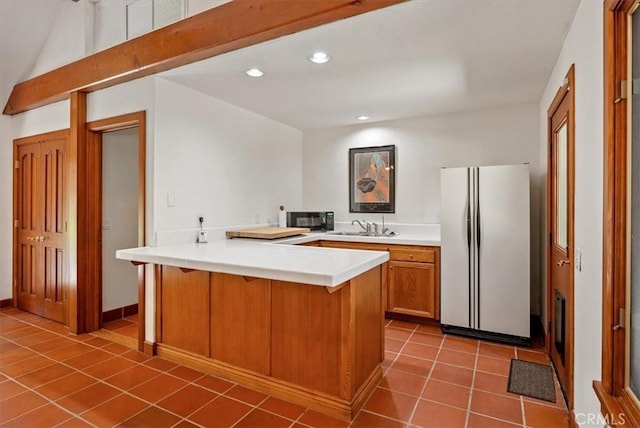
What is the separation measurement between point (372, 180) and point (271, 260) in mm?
2769

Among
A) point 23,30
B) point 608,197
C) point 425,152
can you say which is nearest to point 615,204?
point 608,197

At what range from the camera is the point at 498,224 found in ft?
11.0

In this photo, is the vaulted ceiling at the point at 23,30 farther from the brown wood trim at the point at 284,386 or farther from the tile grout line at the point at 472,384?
the tile grout line at the point at 472,384

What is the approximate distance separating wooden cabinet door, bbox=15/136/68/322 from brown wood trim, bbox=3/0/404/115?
0.69 metres

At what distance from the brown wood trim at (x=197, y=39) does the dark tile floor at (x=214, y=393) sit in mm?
2380

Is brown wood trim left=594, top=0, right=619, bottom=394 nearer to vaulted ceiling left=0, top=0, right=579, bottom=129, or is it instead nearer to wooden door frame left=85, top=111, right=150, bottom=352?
vaulted ceiling left=0, top=0, right=579, bottom=129

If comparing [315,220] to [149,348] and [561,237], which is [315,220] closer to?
[149,348]

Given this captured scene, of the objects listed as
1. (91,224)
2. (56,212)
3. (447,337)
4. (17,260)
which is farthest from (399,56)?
(17,260)

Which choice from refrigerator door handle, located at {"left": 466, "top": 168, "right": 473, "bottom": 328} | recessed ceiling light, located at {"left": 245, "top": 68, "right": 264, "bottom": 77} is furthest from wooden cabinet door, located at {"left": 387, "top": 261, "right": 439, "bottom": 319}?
recessed ceiling light, located at {"left": 245, "top": 68, "right": 264, "bottom": 77}

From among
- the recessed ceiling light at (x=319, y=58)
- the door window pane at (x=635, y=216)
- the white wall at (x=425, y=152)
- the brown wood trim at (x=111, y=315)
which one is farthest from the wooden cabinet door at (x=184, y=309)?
the white wall at (x=425, y=152)

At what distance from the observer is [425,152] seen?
176 inches

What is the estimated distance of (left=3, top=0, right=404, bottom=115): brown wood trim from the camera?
2033mm

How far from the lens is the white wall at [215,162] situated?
3.11 meters

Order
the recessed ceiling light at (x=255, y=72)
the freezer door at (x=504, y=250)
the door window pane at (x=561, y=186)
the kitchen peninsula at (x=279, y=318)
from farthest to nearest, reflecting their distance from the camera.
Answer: the freezer door at (x=504, y=250) < the recessed ceiling light at (x=255, y=72) < the door window pane at (x=561, y=186) < the kitchen peninsula at (x=279, y=318)
